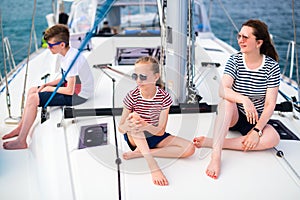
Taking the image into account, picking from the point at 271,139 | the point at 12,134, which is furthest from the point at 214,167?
the point at 12,134

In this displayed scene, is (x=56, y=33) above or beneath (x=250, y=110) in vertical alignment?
above

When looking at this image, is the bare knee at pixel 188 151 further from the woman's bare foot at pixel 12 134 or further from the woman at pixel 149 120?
the woman's bare foot at pixel 12 134

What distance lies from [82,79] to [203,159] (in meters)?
1.14

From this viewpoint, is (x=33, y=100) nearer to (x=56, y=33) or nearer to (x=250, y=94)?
(x=56, y=33)

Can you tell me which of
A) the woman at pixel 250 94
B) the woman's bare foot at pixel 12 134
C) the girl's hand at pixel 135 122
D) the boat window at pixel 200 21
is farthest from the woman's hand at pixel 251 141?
the boat window at pixel 200 21

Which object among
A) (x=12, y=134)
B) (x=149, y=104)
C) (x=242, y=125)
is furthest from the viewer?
(x=12, y=134)

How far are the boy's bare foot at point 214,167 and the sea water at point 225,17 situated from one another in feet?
24.7

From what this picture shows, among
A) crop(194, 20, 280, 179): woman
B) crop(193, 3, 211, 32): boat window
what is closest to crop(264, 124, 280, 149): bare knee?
crop(194, 20, 280, 179): woman

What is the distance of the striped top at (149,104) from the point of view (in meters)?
2.23

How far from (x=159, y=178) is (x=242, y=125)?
2.40 ft

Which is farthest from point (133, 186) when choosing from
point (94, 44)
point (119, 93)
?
point (94, 44)

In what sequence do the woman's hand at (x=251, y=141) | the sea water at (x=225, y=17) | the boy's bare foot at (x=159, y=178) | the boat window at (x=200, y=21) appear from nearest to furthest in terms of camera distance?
1. the boy's bare foot at (x=159, y=178)
2. the woman's hand at (x=251, y=141)
3. the boat window at (x=200, y=21)
4. the sea water at (x=225, y=17)

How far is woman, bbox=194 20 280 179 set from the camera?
231 cm

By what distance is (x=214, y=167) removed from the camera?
7.09ft
